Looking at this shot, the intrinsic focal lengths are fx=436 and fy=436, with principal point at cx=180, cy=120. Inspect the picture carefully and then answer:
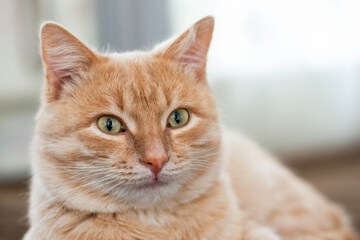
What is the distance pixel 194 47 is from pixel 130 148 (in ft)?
1.72

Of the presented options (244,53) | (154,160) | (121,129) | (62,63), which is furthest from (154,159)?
(244,53)

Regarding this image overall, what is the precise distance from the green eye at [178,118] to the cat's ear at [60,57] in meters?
0.34

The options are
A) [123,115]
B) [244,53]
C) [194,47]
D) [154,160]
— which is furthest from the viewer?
[244,53]

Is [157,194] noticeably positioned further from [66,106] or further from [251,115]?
[251,115]

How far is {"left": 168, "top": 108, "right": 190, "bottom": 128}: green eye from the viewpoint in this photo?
4.89 ft

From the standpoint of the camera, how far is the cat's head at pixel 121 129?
1361mm

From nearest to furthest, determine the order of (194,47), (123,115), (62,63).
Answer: (123,115) < (62,63) < (194,47)

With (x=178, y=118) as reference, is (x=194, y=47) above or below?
above

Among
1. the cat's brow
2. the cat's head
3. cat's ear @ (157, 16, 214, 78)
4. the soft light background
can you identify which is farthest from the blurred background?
the cat's brow

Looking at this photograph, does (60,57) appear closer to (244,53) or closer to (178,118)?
(178,118)

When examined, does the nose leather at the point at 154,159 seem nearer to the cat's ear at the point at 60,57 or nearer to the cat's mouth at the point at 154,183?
the cat's mouth at the point at 154,183

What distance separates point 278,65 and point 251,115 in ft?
1.76

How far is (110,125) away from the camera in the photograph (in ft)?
4.66

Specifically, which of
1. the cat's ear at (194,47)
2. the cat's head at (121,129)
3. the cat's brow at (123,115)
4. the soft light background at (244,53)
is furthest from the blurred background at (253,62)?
the cat's brow at (123,115)
